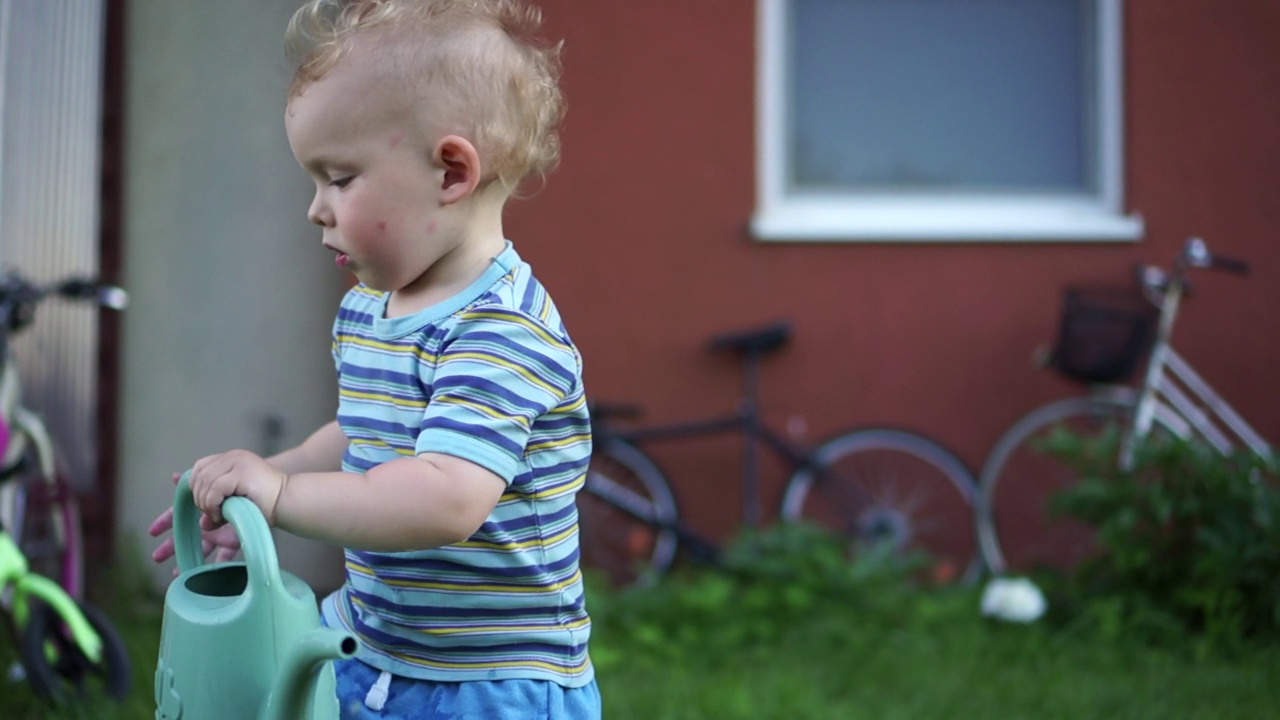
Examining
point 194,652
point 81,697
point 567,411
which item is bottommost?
point 81,697

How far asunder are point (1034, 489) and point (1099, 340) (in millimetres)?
639

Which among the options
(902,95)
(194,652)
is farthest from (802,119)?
(194,652)

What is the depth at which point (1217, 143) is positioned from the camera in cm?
461

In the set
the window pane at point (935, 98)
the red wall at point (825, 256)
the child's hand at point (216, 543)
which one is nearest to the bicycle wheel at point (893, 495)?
the red wall at point (825, 256)

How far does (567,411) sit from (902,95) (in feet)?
12.6

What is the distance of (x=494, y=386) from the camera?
46.9 inches

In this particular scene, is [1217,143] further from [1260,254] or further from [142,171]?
[142,171]

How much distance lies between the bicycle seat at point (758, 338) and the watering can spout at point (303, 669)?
3.47 m

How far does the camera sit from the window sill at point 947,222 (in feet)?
15.2

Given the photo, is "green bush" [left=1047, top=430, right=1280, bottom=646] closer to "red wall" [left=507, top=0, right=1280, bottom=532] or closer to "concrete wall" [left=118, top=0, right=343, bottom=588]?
"red wall" [left=507, top=0, right=1280, bottom=532]

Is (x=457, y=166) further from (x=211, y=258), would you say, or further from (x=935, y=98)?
(x=935, y=98)

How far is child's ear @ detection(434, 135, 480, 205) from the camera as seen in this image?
1260mm

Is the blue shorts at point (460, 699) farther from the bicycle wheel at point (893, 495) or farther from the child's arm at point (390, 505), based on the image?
the bicycle wheel at point (893, 495)

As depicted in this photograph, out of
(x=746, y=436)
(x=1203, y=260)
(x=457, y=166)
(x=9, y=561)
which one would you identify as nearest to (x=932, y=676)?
(x=746, y=436)
